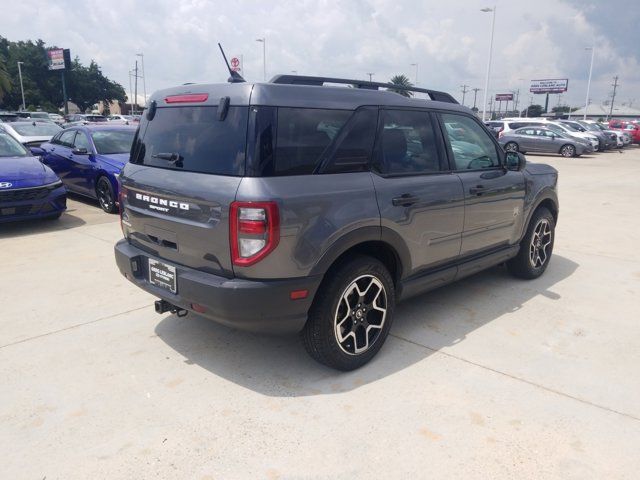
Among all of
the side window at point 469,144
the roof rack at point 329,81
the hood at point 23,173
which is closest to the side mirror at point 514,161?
the side window at point 469,144

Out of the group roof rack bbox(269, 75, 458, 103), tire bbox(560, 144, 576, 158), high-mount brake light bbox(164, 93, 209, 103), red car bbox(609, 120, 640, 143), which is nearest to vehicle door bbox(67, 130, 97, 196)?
high-mount brake light bbox(164, 93, 209, 103)

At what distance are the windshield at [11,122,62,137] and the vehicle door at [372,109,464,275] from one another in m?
12.5

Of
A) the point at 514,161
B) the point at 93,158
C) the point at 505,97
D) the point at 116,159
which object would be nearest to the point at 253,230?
the point at 514,161

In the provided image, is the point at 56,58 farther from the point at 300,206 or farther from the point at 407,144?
the point at 300,206

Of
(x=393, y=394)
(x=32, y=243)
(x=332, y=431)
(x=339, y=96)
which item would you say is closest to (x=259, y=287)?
(x=332, y=431)

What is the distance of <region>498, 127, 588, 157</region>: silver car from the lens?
2233cm

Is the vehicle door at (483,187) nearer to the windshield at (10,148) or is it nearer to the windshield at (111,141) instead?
the windshield at (111,141)

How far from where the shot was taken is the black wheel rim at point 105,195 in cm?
838

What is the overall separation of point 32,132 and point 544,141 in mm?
20540

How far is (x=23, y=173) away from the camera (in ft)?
23.6

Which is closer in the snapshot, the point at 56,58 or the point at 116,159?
the point at 116,159

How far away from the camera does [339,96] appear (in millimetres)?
3266

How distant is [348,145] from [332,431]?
1.75m

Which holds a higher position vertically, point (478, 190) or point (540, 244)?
point (478, 190)
